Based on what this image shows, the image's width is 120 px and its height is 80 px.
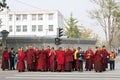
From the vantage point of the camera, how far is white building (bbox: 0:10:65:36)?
329ft

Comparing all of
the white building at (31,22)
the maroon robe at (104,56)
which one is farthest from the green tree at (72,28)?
the maroon robe at (104,56)

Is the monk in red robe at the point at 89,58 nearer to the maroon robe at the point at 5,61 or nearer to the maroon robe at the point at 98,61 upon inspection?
the maroon robe at the point at 98,61

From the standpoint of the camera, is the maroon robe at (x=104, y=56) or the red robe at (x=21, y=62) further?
the maroon robe at (x=104, y=56)

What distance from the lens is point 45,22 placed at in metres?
101

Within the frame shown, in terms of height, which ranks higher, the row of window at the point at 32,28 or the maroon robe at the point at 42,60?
the row of window at the point at 32,28

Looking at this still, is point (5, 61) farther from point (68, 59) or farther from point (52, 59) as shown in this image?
point (68, 59)

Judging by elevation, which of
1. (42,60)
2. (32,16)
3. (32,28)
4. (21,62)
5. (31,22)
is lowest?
(21,62)

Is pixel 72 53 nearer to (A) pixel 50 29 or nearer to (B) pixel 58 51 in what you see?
(B) pixel 58 51

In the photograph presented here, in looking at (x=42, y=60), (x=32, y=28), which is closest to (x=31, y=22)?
(x=32, y=28)

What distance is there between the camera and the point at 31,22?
102 m

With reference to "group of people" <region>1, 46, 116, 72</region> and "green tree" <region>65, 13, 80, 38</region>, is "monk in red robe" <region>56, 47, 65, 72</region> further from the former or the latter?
"green tree" <region>65, 13, 80, 38</region>

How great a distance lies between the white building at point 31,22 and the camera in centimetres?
10019

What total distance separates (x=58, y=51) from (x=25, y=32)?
74.3 metres

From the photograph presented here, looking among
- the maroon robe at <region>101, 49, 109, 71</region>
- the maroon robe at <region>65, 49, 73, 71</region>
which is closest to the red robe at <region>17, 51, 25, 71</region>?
the maroon robe at <region>65, 49, 73, 71</region>
